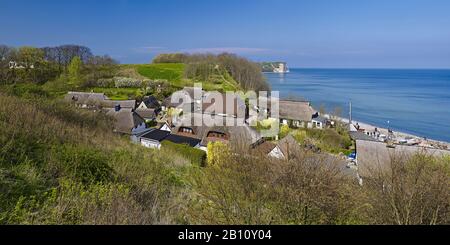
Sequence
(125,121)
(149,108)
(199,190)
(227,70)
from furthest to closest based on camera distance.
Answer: (227,70), (149,108), (125,121), (199,190)

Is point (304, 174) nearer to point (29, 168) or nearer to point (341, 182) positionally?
A: point (341, 182)

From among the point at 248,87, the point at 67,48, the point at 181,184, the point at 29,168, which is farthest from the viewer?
the point at 67,48

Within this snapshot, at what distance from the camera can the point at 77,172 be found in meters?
5.85

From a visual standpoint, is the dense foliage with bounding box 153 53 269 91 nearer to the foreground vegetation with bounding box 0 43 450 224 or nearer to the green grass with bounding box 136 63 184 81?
the green grass with bounding box 136 63 184 81

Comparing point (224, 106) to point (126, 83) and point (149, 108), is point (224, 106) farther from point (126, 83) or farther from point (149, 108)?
point (126, 83)

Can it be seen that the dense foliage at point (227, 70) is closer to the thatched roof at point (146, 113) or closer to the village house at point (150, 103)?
the village house at point (150, 103)

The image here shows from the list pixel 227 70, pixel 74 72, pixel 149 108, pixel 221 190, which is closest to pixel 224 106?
pixel 149 108

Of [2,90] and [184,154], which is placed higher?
[2,90]

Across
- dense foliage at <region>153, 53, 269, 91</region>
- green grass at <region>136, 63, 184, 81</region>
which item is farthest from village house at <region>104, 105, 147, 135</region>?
green grass at <region>136, 63, 184, 81</region>

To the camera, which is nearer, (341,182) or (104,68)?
(341,182)

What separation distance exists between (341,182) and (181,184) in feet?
13.4

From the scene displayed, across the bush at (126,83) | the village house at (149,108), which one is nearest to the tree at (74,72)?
the bush at (126,83)

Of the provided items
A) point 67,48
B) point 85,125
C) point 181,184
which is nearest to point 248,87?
point 67,48
